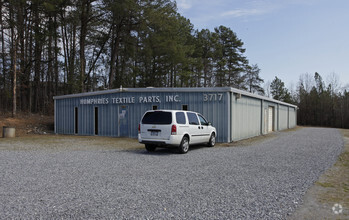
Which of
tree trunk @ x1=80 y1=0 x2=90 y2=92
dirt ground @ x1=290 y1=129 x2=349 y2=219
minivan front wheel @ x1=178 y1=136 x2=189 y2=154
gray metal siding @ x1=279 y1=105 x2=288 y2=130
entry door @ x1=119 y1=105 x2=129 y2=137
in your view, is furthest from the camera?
gray metal siding @ x1=279 y1=105 x2=288 y2=130

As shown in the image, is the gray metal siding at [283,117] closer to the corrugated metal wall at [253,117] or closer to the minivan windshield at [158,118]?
the corrugated metal wall at [253,117]

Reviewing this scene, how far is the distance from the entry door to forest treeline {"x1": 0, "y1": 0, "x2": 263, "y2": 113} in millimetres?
10691

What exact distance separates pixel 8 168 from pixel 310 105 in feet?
180

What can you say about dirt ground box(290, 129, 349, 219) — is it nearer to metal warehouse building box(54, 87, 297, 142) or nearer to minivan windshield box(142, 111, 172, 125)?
minivan windshield box(142, 111, 172, 125)

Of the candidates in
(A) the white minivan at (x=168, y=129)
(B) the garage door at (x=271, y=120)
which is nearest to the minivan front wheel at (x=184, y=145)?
(A) the white minivan at (x=168, y=129)

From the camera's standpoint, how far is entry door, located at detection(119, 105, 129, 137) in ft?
63.5

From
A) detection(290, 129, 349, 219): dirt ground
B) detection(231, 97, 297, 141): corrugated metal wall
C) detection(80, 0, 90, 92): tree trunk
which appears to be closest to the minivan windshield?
detection(290, 129, 349, 219): dirt ground

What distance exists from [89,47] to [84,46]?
249cm

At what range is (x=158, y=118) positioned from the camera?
36.0 feet

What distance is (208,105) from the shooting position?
1652cm

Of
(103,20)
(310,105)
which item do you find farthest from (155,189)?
(310,105)

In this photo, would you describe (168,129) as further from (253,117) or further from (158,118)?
(253,117)

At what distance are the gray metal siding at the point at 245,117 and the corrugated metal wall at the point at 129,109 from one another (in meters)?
0.84

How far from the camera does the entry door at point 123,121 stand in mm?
19344
